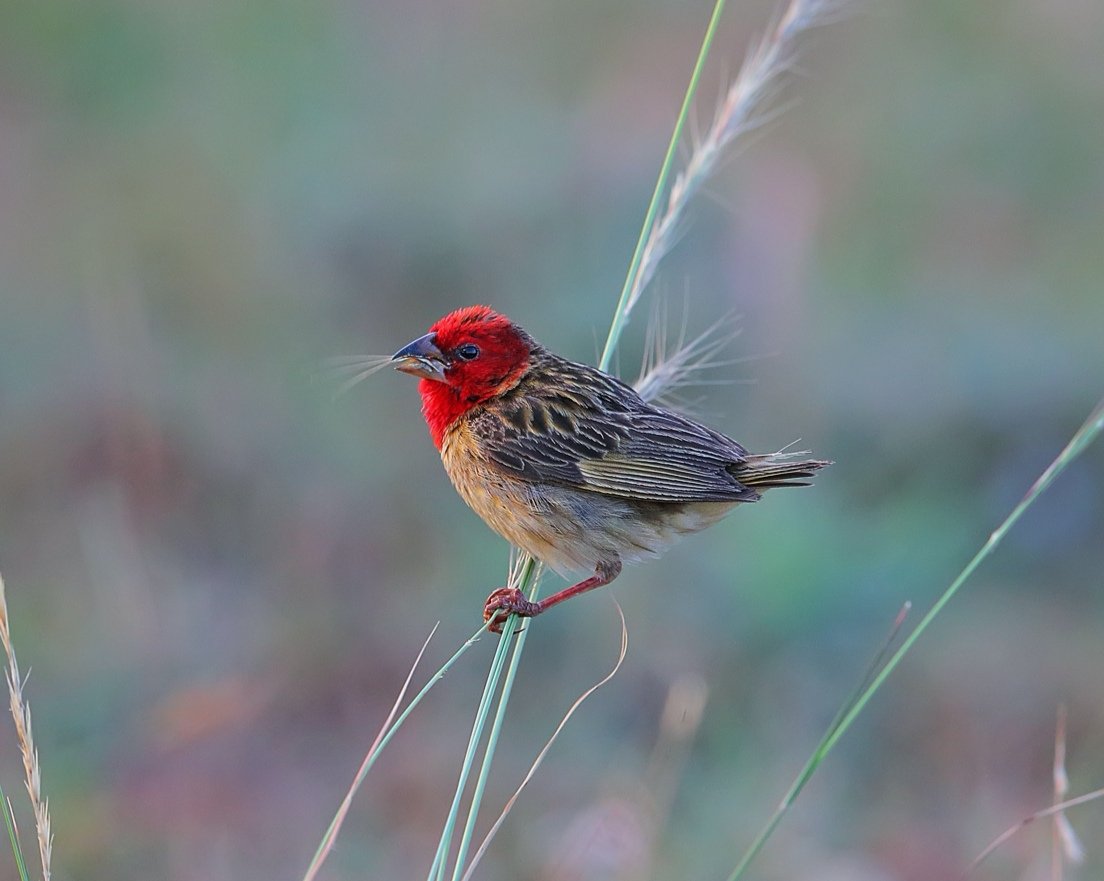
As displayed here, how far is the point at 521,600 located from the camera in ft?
14.3

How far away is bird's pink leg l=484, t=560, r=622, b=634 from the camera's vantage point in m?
4.33

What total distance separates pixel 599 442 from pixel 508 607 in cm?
85

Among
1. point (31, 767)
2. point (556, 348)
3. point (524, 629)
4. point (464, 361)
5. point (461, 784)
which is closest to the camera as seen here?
point (31, 767)

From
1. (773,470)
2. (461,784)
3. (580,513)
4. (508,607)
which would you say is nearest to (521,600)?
(508,607)

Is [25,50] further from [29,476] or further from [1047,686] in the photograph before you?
[1047,686]

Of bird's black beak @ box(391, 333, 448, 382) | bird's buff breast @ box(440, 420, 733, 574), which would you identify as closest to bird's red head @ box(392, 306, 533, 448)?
bird's black beak @ box(391, 333, 448, 382)

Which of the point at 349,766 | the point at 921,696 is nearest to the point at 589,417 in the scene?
the point at 349,766

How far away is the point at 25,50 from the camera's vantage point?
43.2 feet

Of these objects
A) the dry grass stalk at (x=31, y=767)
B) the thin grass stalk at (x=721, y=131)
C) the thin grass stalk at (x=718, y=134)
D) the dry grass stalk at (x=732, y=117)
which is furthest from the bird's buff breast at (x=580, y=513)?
the dry grass stalk at (x=31, y=767)

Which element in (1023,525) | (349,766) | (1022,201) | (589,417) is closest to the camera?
(589,417)

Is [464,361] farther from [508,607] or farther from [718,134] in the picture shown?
[718,134]

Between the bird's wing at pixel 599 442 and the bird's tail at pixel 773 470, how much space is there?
0.05m

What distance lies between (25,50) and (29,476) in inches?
218

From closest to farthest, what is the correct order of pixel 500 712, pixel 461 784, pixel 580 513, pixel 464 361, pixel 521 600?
→ pixel 461 784
pixel 500 712
pixel 521 600
pixel 580 513
pixel 464 361
